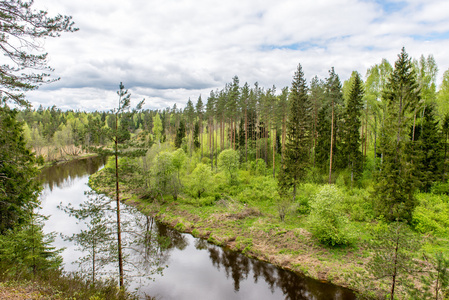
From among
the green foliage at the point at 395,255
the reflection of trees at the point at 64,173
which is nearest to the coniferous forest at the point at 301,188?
the green foliage at the point at 395,255

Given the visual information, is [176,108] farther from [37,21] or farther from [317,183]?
[37,21]

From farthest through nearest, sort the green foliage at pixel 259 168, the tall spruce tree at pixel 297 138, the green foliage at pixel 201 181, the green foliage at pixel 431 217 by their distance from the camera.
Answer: the green foliage at pixel 259 168, the green foliage at pixel 201 181, the tall spruce tree at pixel 297 138, the green foliage at pixel 431 217

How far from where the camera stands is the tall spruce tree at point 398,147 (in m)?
19.7

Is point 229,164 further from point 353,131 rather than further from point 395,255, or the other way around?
point 395,255

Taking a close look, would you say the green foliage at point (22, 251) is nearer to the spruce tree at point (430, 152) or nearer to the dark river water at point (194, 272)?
the dark river water at point (194, 272)

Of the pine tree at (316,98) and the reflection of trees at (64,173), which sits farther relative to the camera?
the reflection of trees at (64,173)

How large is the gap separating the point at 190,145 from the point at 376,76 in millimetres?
39137

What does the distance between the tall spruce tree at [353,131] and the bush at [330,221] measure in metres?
12.7

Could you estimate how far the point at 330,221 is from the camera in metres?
19.8

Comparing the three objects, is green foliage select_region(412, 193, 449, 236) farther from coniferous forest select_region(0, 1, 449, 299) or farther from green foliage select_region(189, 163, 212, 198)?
green foliage select_region(189, 163, 212, 198)

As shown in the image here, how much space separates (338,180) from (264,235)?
14118 mm

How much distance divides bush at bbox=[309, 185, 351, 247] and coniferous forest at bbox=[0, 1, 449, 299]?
11 centimetres

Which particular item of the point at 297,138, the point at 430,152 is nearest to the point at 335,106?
the point at 297,138

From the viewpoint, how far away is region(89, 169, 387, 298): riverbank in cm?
1628
